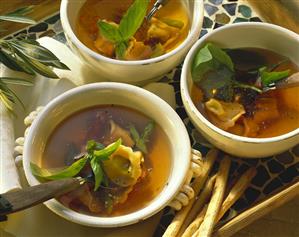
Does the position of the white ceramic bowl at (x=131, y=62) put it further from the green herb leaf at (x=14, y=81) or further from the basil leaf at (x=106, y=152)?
the basil leaf at (x=106, y=152)

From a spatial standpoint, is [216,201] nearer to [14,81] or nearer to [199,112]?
[199,112]

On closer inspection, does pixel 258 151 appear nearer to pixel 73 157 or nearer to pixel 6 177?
pixel 73 157

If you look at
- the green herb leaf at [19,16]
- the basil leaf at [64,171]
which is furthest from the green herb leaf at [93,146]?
the green herb leaf at [19,16]

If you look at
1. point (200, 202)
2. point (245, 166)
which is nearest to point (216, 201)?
point (200, 202)

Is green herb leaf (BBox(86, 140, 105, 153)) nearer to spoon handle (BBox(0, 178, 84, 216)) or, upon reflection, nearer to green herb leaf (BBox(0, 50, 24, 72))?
spoon handle (BBox(0, 178, 84, 216))

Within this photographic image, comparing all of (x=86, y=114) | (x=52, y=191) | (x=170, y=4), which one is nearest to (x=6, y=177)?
(x=52, y=191)

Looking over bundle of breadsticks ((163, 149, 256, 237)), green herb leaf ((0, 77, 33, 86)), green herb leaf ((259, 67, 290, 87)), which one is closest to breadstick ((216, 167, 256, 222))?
bundle of breadsticks ((163, 149, 256, 237))
